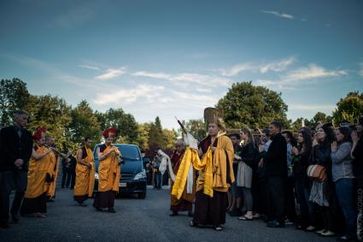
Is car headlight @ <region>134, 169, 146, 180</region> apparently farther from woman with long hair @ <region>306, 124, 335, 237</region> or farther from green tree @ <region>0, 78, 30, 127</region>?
green tree @ <region>0, 78, 30, 127</region>

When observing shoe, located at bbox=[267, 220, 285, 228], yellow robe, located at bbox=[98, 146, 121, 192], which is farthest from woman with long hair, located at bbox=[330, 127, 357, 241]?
yellow robe, located at bbox=[98, 146, 121, 192]

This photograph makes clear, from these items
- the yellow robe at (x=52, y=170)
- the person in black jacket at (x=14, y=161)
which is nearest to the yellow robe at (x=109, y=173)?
the yellow robe at (x=52, y=170)

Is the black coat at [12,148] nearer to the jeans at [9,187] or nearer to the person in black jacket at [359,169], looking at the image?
the jeans at [9,187]

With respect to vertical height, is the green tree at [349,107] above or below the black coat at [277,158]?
above

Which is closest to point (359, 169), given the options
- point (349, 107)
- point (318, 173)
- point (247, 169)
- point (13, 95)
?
point (318, 173)

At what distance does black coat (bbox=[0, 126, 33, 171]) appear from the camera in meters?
7.39

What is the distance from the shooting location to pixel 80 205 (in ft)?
38.4

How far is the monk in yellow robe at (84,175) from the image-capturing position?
11.8m

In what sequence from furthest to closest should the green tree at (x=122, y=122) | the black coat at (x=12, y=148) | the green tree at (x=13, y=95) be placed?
the green tree at (x=122, y=122) → the green tree at (x=13, y=95) → the black coat at (x=12, y=148)

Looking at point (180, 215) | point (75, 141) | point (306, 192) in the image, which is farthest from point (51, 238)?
point (75, 141)

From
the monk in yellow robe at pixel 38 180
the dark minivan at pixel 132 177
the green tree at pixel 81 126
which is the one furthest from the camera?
the green tree at pixel 81 126

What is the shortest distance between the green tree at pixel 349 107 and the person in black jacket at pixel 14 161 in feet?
170

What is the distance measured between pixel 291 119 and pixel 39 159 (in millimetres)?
44361

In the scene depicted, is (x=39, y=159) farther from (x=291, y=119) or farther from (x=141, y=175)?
(x=291, y=119)
